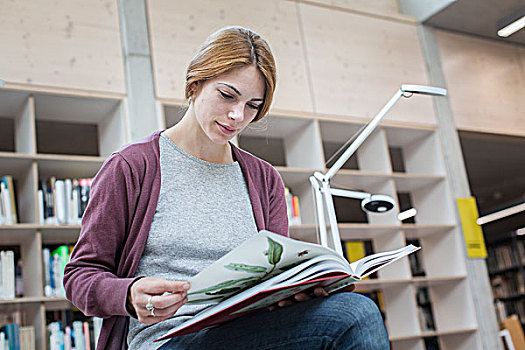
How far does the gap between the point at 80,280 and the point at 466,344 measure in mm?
3703

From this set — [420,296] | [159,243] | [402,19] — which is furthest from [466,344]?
[420,296]

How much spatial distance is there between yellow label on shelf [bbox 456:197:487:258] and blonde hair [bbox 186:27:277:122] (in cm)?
329

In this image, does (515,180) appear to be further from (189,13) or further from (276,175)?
(276,175)

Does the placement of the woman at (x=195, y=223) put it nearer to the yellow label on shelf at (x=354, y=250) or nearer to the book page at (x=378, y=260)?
the book page at (x=378, y=260)

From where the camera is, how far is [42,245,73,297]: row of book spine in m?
2.90

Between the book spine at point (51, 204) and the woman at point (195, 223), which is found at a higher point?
the book spine at point (51, 204)

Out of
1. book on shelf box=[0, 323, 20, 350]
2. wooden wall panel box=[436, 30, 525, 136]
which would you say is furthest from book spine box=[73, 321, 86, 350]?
wooden wall panel box=[436, 30, 525, 136]

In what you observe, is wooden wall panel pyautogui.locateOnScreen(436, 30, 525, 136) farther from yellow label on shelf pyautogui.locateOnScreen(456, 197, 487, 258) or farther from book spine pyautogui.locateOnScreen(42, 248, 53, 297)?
book spine pyautogui.locateOnScreen(42, 248, 53, 297)

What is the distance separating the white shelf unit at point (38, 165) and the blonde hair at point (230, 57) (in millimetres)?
1918

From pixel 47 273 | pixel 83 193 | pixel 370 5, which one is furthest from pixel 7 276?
pixel 370 5

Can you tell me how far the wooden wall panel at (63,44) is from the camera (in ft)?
10.2

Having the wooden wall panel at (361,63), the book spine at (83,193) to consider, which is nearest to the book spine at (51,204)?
the book spine at (83,193)

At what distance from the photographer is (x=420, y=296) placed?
820 cm

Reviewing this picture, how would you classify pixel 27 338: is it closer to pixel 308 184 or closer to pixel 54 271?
pixel 54 271
